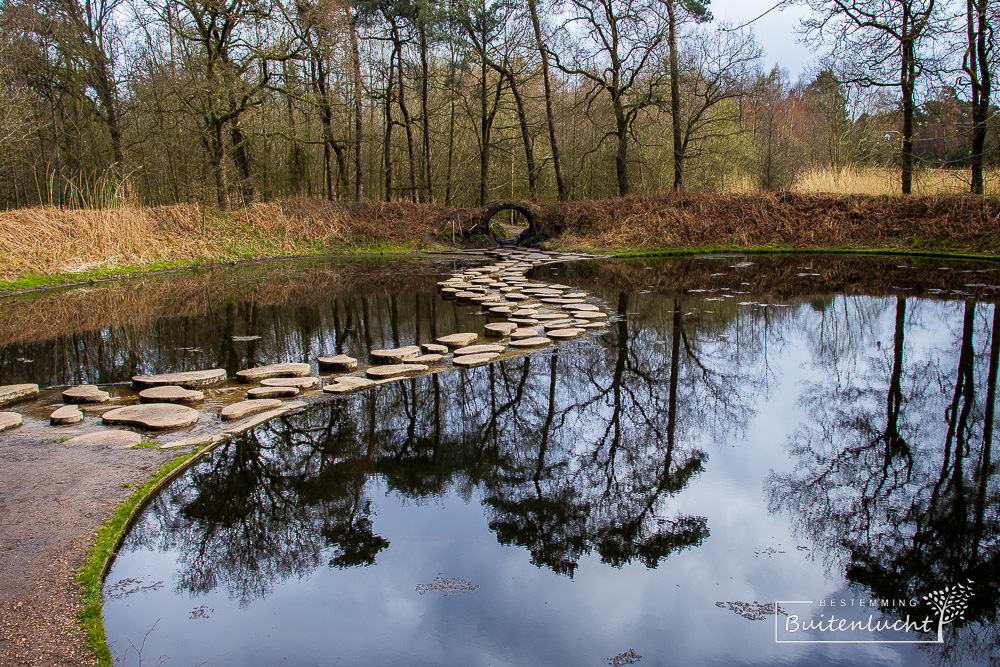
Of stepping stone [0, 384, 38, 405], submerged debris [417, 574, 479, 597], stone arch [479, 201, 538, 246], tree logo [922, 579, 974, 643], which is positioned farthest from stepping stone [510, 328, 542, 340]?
stone arch [479, 201, 538, 246]

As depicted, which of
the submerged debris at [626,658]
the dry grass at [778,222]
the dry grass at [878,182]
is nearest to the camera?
the submerged debris at [626,658]

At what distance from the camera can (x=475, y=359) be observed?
6.12 meters

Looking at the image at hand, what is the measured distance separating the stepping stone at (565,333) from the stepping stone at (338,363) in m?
2.28

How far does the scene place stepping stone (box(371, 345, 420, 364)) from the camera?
20.4ft

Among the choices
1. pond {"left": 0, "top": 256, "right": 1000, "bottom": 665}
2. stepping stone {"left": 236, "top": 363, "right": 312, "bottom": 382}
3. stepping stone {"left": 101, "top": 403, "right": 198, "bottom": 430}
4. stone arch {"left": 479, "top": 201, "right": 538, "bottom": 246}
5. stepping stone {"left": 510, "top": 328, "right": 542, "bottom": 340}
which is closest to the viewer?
pond {"left": 0, "top": 256, "right": 1000, "bottom": 665}

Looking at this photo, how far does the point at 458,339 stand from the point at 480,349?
55 cm

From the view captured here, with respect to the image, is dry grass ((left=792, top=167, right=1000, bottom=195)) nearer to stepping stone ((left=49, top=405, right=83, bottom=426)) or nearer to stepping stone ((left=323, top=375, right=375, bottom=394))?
stepping stone ((left=323, top=375, right=375, bottom=394))

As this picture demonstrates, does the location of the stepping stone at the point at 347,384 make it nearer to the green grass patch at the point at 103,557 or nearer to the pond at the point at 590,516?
the pond at the point at 590,516

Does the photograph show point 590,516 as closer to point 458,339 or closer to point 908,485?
point 908,485

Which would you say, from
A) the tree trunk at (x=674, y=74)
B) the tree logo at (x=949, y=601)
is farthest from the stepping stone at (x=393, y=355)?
the tree trunk at (x=674, y=74)

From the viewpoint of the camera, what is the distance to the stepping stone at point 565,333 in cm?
714

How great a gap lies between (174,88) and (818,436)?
1721 centimetres

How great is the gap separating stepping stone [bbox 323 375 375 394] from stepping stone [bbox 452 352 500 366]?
901mm

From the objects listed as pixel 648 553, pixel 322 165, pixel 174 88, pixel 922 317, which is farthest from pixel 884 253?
pixel 322 165
